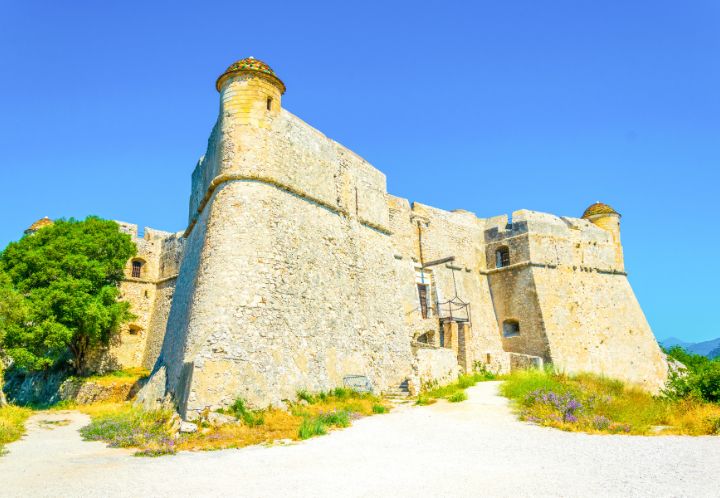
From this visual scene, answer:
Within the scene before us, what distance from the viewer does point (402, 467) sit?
750 centimetres

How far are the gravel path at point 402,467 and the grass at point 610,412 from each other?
77cm

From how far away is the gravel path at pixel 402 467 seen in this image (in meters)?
6.26

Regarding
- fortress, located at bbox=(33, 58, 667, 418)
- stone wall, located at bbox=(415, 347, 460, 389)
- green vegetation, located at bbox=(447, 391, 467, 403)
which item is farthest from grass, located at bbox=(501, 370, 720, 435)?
fortress, located at bbox=(33, 58, 667, 418)

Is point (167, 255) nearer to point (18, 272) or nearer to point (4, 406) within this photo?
point (18, 272)

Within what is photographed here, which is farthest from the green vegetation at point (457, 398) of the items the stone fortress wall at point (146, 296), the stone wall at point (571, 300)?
the stone fortress wall at point (146, 296)

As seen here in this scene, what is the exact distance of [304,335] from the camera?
14289 millimetres

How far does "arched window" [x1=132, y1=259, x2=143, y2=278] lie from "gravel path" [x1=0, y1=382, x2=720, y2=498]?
1773 cm

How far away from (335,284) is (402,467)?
9104mm

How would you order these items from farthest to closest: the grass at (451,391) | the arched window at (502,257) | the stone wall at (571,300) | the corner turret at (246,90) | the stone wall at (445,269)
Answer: the arched window at (502,257) < the stone wall at (571,300) < the stone wall at (445,269) < the corner turret at (246,90) < the grass at (451,391)

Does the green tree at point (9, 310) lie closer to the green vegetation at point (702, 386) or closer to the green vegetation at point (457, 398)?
the green vegetation at point (457, 398)

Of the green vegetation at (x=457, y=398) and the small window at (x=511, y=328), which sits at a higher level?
the small window at (x=511, y=328)

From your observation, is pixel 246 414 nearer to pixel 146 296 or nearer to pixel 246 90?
pixel 246 90

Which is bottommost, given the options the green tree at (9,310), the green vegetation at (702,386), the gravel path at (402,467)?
the gravel path at (402,467)

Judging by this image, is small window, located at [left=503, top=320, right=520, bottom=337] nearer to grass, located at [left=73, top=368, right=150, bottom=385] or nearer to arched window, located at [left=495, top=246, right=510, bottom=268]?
arched window, located at [left=495, top=246, right=510, bottom=268]
